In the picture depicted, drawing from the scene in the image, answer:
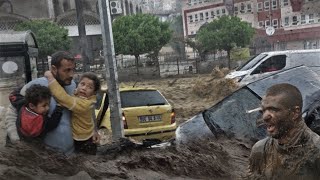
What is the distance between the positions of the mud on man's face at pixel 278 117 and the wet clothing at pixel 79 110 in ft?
6.85

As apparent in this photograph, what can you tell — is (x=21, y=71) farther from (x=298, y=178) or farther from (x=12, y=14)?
(x=12, y=14)

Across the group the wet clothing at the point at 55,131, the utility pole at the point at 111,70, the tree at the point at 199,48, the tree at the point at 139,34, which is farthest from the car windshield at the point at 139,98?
the tree at the point at 199,48

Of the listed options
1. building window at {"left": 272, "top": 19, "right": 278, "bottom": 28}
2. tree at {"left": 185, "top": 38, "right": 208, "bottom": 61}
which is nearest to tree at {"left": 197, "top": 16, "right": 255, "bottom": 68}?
tree at {"left": 185, "top": 38, "right": 208, "bottom": 61}

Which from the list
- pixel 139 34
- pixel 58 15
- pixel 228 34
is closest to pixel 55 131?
pixel 139 34

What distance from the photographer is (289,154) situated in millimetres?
2129

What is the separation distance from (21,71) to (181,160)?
5.59 metres

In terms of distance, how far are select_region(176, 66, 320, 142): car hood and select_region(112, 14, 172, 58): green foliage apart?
904 inches

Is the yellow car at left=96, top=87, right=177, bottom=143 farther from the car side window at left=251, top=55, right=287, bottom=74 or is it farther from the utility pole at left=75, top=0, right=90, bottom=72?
the car side window at left=251, top=55, right=287, bottom=74

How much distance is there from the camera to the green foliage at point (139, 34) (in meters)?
28.5

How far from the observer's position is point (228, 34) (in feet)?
101

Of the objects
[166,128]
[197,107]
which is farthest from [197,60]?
[166,128]

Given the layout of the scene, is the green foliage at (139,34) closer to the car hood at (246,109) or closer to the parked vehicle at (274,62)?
the parked vehicle at (274,62)

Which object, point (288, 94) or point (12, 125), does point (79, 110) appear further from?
point (288, 94)

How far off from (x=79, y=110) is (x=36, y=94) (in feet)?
1.49
